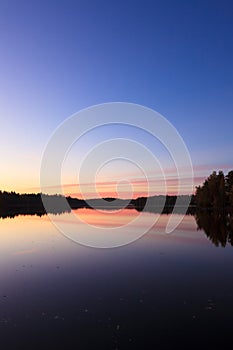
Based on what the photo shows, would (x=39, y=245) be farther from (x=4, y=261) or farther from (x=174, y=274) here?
(x=174, y=274)

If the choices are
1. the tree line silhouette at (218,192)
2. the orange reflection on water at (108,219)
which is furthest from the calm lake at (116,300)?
the tree line silhouette at (218,192)

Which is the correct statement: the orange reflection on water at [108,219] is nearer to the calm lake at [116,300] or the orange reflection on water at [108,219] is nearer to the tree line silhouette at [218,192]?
the tree line silhouette at [218,192]

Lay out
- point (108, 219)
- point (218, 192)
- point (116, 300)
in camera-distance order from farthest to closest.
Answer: point (218, 192), point (108, 219), point (116, 300)

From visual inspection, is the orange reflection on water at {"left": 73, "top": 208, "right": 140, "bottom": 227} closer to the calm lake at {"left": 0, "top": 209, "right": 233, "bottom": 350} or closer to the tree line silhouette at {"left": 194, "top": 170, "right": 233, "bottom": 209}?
the tree line silhouette at {"left": 194, "top": 170, "right": 233, "bottom": 209}

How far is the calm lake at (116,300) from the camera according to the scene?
38.1 feet

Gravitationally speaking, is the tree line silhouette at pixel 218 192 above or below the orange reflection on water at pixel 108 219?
above

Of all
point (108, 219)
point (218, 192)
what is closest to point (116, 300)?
point (108, 219)

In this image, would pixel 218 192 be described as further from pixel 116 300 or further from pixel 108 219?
pixel 116 300

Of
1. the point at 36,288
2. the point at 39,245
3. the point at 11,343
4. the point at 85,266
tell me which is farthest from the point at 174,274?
the point at 39,245

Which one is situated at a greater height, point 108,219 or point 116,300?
point 108,219

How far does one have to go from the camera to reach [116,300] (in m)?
15.7

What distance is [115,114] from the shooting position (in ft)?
129

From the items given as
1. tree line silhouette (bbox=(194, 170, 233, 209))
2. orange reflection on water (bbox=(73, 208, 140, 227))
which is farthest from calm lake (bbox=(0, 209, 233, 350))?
tree line silhouette (bbox=(194, 170, 233, 209))

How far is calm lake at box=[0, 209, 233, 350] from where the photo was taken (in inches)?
458
